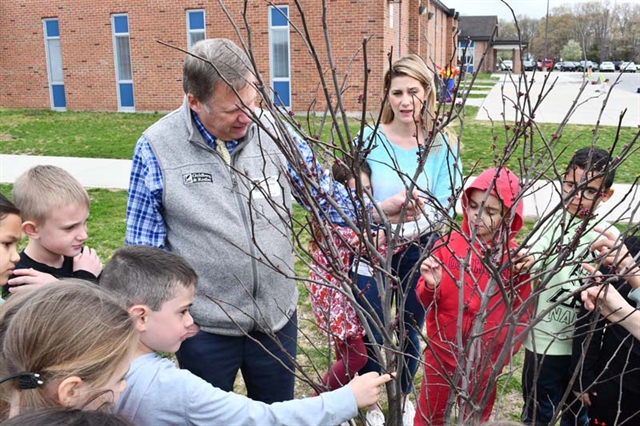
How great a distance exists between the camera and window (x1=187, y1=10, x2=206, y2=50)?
55.7 feet

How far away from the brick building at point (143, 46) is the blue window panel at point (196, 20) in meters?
0.03

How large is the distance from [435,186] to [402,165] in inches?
8.8

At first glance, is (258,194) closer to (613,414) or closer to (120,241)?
(613,414)

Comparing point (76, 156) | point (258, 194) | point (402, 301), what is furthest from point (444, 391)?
point (76, 156)

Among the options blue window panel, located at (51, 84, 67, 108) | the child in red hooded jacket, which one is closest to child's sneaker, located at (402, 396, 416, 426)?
the child in red hooded jacket

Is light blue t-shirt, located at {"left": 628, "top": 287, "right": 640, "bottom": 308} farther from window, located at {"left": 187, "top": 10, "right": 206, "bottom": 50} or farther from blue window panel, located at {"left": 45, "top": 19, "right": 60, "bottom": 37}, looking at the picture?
blue window panel, located at {"left": 45, "top": 19, "right": 60, "bottom": 37}

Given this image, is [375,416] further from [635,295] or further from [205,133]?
[205,133]

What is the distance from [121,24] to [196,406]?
18553 mm

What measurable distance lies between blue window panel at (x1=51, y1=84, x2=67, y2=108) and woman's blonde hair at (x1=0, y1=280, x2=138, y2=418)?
19.8 m

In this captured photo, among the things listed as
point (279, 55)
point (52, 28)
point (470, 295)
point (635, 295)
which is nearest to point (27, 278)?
point (470, 295)

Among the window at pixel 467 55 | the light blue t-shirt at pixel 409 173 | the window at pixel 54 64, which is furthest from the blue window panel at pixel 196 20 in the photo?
the window at pixel 467 55

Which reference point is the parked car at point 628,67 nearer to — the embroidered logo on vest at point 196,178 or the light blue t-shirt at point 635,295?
the light blue t-shirt at point 635,295

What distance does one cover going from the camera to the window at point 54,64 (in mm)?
18750

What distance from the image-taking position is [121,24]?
59.0 ft
